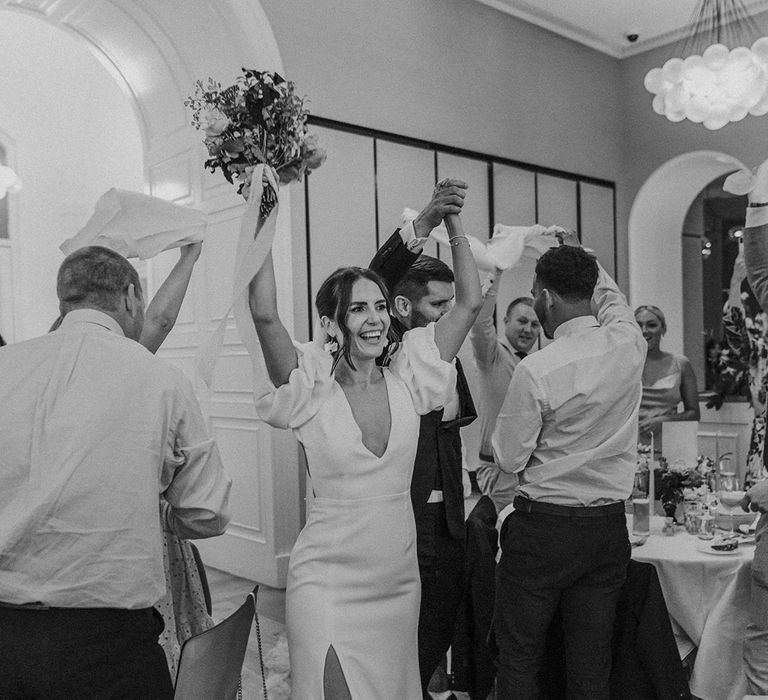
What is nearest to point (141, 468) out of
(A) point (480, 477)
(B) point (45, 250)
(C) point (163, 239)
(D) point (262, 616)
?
(C) point (163, 239)

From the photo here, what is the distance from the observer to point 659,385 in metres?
4.86

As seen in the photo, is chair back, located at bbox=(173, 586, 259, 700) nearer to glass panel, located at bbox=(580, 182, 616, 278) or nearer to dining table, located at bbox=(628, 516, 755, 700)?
dining table, located at bbox=(628, 516, 755, 700)

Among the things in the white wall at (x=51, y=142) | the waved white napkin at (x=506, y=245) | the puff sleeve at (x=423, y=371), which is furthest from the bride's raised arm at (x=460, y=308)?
the white wall at (x=51, y=142)

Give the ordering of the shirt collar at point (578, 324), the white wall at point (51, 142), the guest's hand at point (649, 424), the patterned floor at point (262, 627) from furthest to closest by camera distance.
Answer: the white wall at point (51, 142) → the guest's hand at point (649, 424) → the patterned floor at point (262, 627) → the shirt collar at point (578, 324)

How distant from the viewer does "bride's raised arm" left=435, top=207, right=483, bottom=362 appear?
216cm

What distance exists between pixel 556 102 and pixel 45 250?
5.23 metres

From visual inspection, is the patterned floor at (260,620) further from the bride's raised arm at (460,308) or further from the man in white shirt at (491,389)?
the bride's raised arm at (460,308)

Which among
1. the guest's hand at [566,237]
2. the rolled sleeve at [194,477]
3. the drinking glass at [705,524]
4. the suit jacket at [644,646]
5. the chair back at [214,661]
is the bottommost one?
the suit jacket at [644,646]

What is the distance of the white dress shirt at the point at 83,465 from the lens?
146cm

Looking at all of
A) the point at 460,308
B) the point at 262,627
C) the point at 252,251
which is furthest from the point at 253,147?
the point at 262,627

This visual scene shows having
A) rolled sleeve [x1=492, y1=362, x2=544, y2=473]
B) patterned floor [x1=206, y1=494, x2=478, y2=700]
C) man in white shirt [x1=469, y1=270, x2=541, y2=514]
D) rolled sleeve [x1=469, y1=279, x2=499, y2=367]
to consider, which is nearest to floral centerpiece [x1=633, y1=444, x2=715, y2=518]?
man in white shirt [x1=469, y1=270, x2=541, y2=514]

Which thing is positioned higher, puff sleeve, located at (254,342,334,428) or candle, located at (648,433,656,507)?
puff sleeve, located at (254,342,334,428)

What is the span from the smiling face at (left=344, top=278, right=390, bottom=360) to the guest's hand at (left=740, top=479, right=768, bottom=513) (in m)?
1.10

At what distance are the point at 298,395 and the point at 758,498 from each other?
1.29 metres
